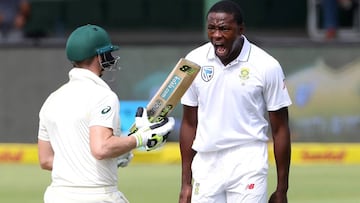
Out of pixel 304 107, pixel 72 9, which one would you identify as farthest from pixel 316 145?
pixel 72 9

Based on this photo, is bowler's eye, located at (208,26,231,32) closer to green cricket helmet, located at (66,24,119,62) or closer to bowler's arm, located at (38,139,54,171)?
green cricket helmet, located at (66,24,119,62)

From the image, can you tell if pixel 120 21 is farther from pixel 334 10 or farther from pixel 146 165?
pixel 146 165

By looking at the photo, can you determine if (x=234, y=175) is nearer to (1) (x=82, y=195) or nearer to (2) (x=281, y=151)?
(2) (x=281, y=151)

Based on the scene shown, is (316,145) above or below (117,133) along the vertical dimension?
below

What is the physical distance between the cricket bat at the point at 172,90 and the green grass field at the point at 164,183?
5367 mm

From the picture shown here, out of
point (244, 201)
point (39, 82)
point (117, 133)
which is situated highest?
point (117, 133)

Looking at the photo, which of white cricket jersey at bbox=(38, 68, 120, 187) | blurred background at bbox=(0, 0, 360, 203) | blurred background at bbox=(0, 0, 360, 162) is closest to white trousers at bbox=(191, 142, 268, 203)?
white cricket jersey at bbox=(38, 68, 120, 187)

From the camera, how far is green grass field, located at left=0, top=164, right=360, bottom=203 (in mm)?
11508

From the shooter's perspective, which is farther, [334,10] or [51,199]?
[334,10]

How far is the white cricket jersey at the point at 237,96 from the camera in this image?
6297 millimetres

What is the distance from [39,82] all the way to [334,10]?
20.9ft

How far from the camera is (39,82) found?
53.0 feet

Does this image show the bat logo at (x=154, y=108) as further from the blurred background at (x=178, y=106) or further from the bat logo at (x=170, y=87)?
the blurred background at (x=178, y=106)

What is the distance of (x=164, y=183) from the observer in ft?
41.8
